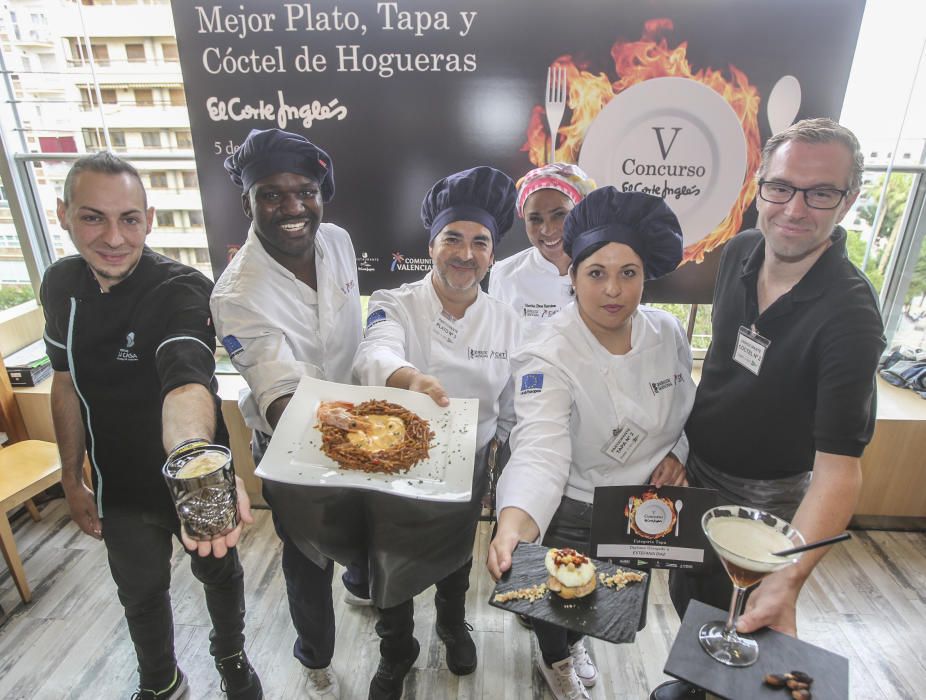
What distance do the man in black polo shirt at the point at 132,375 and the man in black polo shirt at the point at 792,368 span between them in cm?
153

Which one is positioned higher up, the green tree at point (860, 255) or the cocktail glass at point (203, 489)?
the green tree at point (860, 255)

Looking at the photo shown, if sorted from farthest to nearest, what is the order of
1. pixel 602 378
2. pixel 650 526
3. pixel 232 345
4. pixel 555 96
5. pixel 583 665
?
pixel 555 96, pixel 583 665, pixel 232 345, pixel 602 378, pixel 650 526

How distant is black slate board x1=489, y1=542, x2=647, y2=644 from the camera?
1.15m

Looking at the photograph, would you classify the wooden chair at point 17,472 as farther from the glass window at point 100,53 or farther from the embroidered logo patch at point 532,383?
the embroidered logo patch at point 532,383

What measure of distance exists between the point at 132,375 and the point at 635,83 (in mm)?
2568

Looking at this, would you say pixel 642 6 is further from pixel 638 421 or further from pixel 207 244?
pixel 207 244

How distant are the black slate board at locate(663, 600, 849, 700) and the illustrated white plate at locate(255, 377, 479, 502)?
22.8 inches

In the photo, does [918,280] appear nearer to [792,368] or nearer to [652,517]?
[792,368]

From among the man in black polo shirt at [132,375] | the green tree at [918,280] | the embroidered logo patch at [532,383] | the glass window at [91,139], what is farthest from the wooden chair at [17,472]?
the green tree at [918,280]

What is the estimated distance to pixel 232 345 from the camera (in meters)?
1.72

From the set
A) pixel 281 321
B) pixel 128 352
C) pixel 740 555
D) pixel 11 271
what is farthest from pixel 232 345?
pixel 11 271

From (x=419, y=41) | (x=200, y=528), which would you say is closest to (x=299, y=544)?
(x=200, y=528)

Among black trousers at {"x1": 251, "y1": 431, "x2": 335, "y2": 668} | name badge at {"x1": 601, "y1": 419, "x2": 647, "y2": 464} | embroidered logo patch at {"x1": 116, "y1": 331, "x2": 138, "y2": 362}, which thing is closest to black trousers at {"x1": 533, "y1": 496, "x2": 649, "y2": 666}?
name badge at {"x1": 601, "y1": 419, "x2": 647, "y2": 464}

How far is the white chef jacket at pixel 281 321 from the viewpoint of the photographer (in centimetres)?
170
